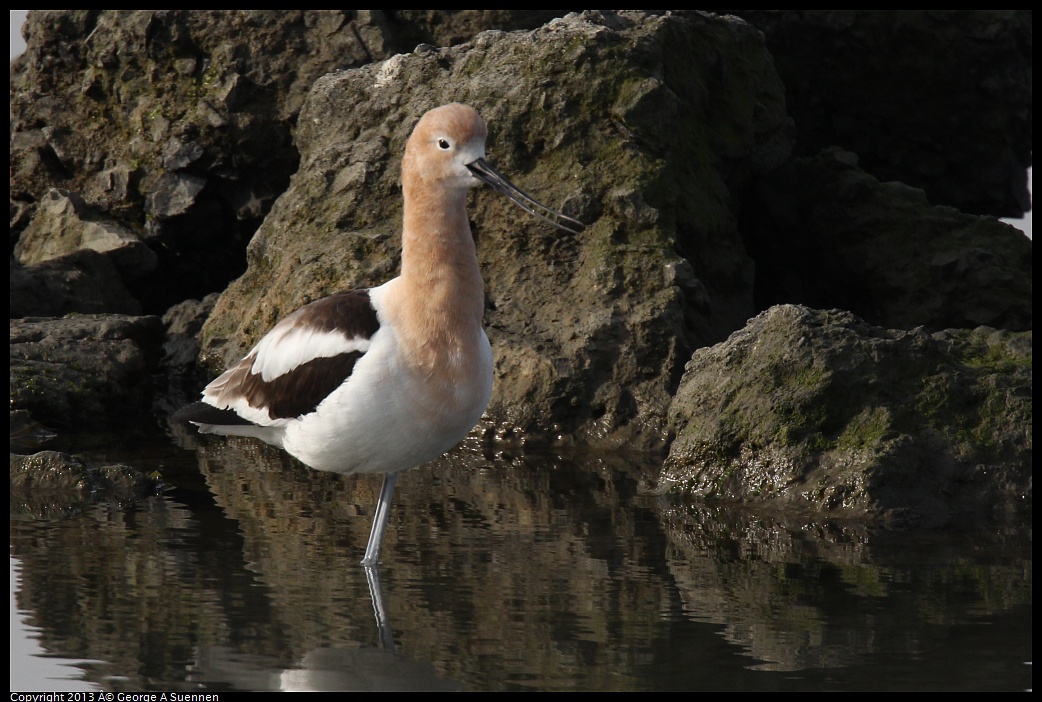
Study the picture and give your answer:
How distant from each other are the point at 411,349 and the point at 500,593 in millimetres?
1182

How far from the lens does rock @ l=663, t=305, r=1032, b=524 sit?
299 inches

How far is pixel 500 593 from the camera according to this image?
624 cm

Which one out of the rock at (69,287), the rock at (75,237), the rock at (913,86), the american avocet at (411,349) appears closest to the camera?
the american avocet at (411,349)

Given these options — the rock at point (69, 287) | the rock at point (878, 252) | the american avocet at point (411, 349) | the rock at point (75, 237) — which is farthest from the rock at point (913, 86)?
the american avocet at point (411, 349)

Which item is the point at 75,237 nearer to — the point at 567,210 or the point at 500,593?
the point at 567,210

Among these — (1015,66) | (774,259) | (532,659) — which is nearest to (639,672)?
(532,659)

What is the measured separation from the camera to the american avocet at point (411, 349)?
618 cm

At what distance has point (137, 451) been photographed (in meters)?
9.20

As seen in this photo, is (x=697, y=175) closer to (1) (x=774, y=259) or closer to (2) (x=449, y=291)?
(1) (x=774, y=259)

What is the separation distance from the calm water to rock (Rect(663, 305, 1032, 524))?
0.27m

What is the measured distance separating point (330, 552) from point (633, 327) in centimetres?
338

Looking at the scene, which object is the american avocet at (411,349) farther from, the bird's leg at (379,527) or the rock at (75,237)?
the rock at (75,237)

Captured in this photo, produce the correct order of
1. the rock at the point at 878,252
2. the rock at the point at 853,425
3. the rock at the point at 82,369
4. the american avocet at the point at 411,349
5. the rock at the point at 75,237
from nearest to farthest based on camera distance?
the american avocet at the point at 411,349, the rock at the point at 853,425, the rock at the point at 82,369, the rock at the point at 878,252, the rock at the point at 75,237

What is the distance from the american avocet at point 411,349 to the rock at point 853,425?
214 cm
